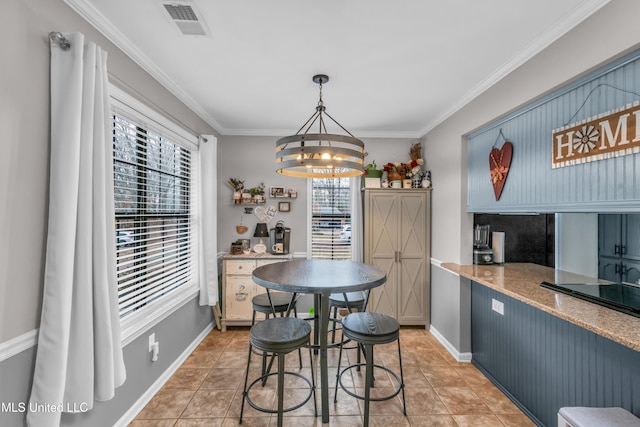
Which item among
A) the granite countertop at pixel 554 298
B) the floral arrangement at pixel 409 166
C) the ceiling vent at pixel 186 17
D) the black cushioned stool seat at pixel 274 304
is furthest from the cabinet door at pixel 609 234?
the ceiling vent at pixel 186 17

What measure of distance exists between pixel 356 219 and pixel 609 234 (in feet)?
8.07

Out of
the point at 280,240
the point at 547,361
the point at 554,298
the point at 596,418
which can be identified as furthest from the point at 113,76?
the point at 547,361

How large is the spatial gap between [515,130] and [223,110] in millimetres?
2809

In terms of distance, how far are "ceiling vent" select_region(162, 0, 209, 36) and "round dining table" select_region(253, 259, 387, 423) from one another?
5.39 feet

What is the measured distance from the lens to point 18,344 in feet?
4.46

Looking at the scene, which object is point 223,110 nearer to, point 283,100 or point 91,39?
point 283,100

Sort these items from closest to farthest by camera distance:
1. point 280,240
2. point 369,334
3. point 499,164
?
1. point 369,334
2. point 499,164
3. point 280,240

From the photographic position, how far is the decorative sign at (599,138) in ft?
4.93

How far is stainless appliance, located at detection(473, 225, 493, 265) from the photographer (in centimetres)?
299

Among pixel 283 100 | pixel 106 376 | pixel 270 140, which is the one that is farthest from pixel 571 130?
pixel 270 140

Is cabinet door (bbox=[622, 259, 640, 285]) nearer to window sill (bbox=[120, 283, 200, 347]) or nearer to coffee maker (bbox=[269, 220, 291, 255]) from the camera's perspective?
coffee maker (bbox=[269, 220, 291, 255])

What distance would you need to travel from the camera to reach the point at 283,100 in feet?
10.1

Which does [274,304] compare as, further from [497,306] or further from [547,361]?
[547,361]
